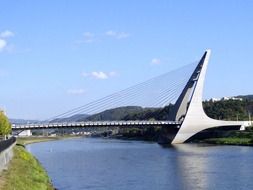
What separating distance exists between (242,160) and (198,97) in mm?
29466

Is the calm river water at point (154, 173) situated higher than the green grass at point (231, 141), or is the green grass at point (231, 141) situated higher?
the green grass at point (231, 141)

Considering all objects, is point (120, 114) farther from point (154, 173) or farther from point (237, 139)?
point (154, 173)

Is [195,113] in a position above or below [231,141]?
above

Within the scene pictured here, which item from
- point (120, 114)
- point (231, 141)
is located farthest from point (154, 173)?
point (120, 114)

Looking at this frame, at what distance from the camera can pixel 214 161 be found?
38.2 metres

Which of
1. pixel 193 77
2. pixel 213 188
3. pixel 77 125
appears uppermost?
pixel 193 77

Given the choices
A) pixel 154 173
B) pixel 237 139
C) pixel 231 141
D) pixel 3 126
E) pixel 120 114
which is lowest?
pixel 154 173

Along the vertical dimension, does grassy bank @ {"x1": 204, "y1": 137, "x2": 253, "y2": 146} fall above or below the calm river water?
above

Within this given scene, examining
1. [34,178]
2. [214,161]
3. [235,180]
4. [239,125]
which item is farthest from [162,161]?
[239,125]

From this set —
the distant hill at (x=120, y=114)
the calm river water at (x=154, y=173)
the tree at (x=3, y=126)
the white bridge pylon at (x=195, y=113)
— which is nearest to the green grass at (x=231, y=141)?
the white bridge pylon at (x=195, y=113)

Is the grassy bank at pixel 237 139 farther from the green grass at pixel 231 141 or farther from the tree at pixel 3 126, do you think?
→ the tree at pixel 3 126

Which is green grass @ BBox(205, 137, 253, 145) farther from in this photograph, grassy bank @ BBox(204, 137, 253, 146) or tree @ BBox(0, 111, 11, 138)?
tree @ BBox(0, 111, 11, 138)

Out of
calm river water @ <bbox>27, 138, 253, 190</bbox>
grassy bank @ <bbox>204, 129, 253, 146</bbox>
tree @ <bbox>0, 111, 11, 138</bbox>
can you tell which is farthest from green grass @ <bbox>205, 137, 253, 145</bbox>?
tree @ <bbox>0, 111, 11, 138</bbox>

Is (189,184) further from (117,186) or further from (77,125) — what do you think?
(77,125)
